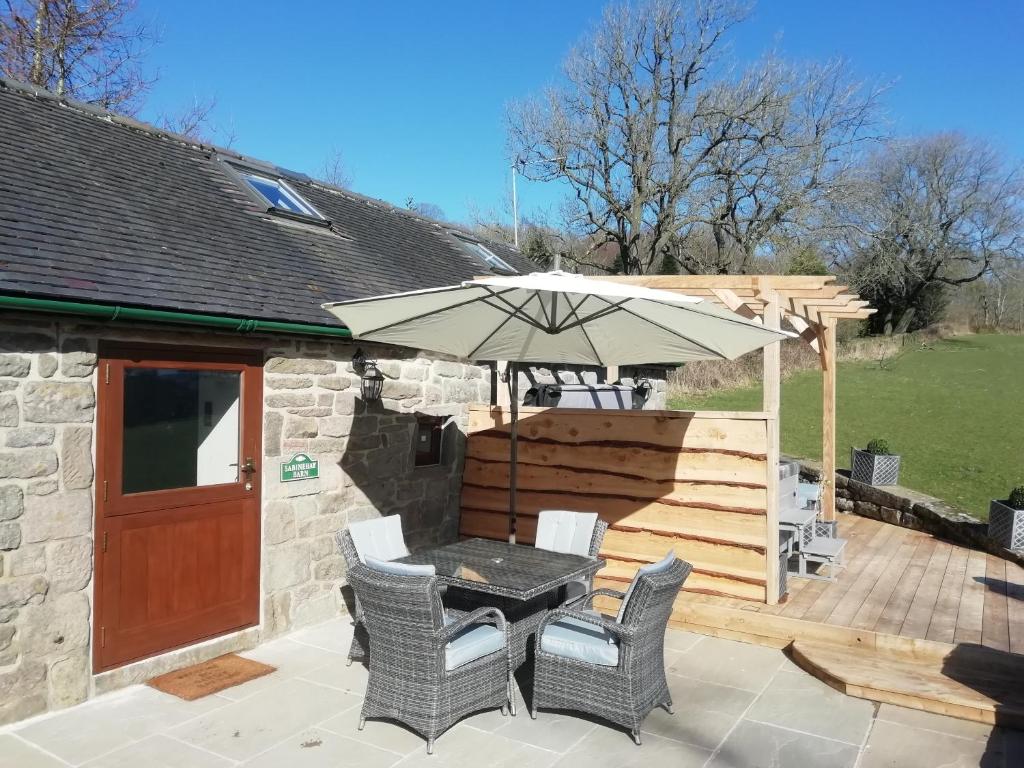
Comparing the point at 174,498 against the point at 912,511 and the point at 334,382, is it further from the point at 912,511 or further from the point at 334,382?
the point at 912,511

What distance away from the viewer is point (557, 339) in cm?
590

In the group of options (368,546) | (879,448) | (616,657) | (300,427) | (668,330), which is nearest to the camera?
(616,657)

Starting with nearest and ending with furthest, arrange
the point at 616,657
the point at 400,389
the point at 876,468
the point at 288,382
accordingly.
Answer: the point at 616,657
the point at 288,382
the point at 400,389
the point at 876,468

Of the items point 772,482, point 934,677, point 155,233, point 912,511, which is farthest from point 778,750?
point 912,511

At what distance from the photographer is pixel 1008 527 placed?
7.50 metres

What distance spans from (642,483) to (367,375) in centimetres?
264

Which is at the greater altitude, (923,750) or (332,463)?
(332,463)

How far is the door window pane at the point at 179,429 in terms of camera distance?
488cm

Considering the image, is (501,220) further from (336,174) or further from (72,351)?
(72,351)

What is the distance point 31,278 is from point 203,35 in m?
13.8

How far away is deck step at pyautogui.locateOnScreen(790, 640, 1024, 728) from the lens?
4.45 metres

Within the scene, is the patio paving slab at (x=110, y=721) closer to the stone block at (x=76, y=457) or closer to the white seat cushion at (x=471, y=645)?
the stone block at (x=76, y=457)

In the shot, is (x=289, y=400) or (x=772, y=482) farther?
(x=772, y=482)

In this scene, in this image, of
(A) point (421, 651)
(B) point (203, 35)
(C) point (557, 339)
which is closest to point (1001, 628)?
(C) point (557, 339)
